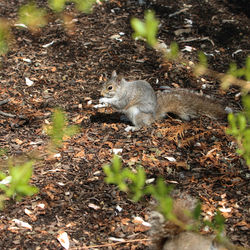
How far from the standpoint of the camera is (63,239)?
2230 millimetres

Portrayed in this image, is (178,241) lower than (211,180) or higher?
higher

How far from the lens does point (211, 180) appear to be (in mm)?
2736

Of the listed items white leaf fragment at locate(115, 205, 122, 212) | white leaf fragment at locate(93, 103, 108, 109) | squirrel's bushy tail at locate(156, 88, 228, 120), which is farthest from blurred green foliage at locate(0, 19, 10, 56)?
white leaf fragment at locate(115, 205, 122, 212)

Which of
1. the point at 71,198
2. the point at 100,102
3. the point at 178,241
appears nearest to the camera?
the point at 178,241

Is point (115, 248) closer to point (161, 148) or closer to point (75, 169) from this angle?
point (75, 169)

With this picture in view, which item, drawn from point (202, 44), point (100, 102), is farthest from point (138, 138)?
point (202, 44)

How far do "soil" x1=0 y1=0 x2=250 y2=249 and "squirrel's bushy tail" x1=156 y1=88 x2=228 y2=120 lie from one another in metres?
0.09

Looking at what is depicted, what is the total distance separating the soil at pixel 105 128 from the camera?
237 centimetres

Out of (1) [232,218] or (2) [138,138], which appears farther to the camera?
(2) [138,138]

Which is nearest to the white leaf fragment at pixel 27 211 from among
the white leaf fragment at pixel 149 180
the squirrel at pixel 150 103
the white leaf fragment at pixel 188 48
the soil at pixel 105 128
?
the soil at pixel 105 128

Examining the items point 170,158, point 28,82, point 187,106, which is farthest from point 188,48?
point 170,158

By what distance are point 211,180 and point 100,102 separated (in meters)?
1.50

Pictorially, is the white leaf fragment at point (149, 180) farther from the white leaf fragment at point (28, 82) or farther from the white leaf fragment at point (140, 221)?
the white leaf fragment at point (28, 82)

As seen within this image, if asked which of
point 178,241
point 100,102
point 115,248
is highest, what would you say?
point 178,241
